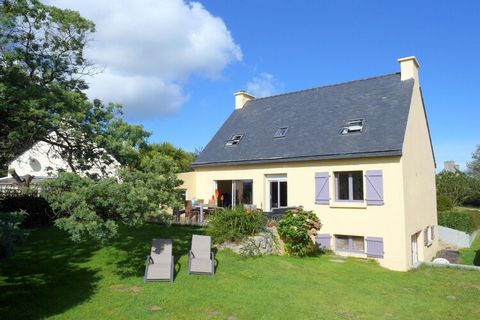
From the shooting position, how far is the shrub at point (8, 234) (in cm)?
625

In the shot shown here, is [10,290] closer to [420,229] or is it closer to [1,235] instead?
[1,235]

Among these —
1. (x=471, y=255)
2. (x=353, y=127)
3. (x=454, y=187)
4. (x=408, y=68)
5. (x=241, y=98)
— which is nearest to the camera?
(x=353, y=127)

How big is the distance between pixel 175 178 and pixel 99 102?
3.22 m

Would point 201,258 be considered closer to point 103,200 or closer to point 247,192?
point 103,200

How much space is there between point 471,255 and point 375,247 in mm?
8096

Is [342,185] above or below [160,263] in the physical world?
above

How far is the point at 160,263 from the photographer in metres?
10.1

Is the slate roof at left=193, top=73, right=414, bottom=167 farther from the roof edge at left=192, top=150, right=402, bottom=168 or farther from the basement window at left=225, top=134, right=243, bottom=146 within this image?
the basement window at left=225, top=134, right=243, bottom=146

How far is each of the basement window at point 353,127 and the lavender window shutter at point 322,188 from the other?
231 centimetres

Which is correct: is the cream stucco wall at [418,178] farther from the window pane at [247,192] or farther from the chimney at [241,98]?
the chimney at [241,98]

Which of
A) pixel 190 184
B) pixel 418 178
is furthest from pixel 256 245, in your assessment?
pixel 190 184

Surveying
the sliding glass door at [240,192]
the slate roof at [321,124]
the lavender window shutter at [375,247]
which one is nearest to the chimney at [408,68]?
the slate roof at [321,124]

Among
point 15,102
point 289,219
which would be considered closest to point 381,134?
point 289,219

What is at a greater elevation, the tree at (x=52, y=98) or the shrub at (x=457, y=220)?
the tree at (x=52, y=98)
